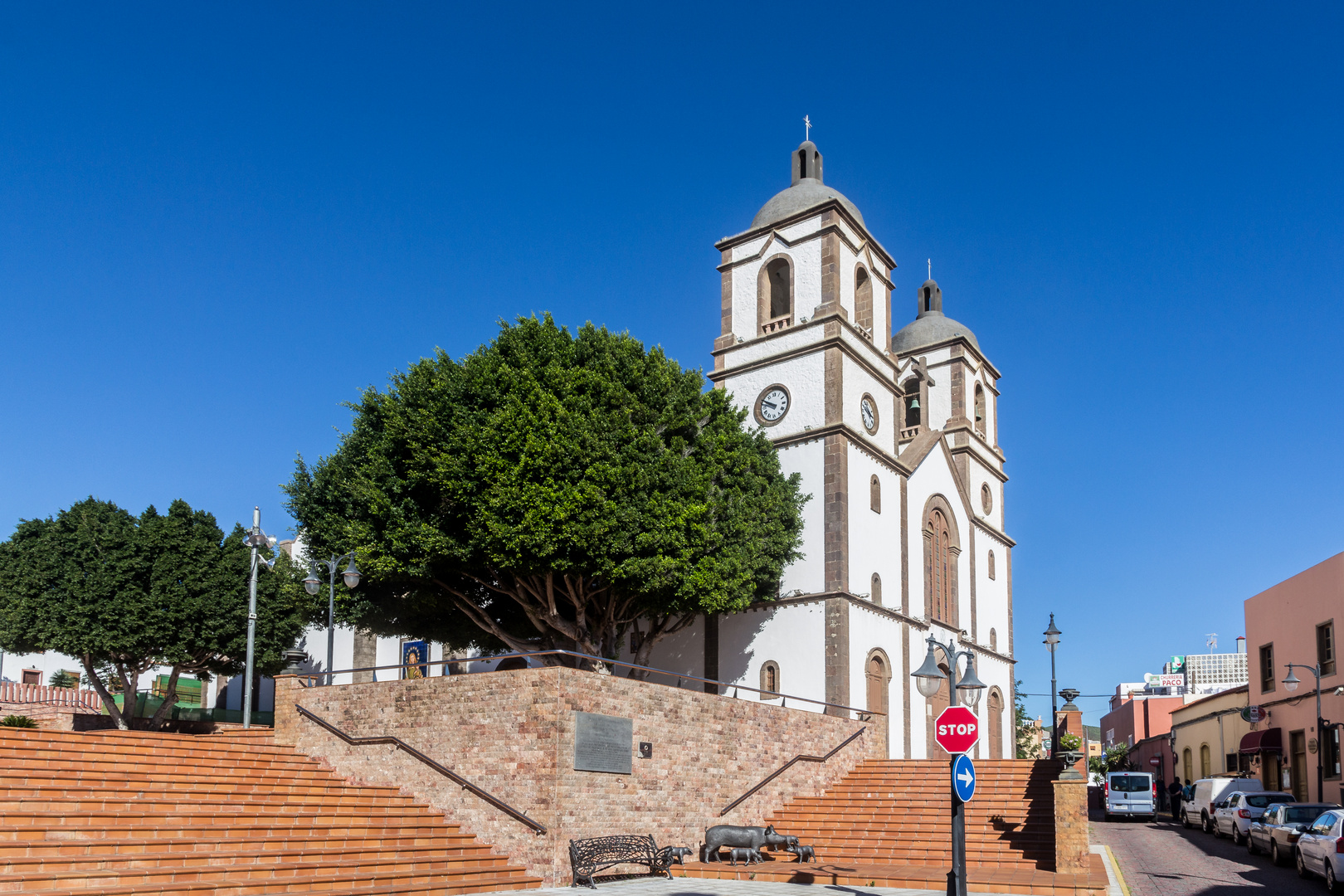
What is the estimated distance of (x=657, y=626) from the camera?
28.7m

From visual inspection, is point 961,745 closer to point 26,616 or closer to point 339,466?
point 339,466

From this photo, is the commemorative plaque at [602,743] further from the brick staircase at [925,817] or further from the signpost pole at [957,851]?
the signpost pole at [957,851]

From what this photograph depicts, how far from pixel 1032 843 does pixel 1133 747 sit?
219 ft

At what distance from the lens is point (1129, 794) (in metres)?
37.2

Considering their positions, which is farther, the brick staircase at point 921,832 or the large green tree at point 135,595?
the large green tree at point 135,595

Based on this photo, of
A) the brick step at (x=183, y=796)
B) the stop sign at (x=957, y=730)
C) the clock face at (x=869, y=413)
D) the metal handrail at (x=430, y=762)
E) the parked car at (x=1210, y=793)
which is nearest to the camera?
the stop sign at (x=957, y=730)

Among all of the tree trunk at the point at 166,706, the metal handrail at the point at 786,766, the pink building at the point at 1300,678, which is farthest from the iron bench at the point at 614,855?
the pink building at the point at 1300,678

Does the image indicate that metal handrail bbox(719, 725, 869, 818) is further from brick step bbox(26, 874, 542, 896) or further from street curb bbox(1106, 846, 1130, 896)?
street curb bbox(1106, 846, 1130, 896)

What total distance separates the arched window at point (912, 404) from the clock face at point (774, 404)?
9135 millimetres

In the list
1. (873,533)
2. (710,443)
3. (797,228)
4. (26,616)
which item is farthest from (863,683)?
(26,616)

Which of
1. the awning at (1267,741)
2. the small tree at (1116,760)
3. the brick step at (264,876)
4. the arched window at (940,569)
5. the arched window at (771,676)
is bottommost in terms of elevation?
the small tree at (1116,760)

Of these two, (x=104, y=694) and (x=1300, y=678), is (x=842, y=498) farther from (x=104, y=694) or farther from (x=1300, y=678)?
(x=104, y=694)

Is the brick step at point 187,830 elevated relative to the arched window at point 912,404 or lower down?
lower down

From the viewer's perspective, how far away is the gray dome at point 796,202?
114 ft
